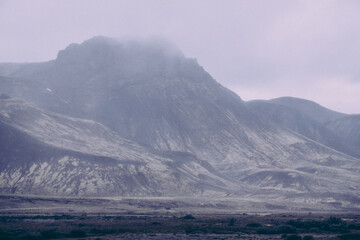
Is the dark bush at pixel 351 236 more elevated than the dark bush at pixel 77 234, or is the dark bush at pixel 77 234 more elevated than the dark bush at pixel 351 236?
the dark bush at pixel 351 236

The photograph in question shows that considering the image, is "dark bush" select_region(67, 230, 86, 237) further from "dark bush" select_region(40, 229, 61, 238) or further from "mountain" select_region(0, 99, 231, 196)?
"mountain" select_region(0, 99, 231, 196)

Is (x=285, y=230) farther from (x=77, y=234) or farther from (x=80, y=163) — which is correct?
(x=80, y=163)

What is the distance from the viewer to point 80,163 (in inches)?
5167

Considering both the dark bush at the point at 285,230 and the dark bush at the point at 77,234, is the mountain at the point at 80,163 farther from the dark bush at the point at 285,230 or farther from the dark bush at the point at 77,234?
the dark bush at the point at 285,230

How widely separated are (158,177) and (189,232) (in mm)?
93075

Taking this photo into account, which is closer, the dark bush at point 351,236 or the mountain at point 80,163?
the dark bush at point 351,236

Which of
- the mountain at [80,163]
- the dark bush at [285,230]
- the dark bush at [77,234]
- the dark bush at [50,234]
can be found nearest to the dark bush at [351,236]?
the dark bush at [285,230]

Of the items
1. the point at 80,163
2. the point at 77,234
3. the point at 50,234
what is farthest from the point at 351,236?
the point at 80,163

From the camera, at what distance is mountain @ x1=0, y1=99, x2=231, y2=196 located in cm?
12088

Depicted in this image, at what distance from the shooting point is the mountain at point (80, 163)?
121m

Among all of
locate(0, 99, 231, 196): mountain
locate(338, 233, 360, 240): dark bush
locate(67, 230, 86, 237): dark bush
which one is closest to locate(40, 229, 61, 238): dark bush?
locate(67, 230, 86, 237): dark bush

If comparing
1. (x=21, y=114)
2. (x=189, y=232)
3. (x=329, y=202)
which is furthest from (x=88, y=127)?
(x=189, y=232)

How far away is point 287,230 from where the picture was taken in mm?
50594

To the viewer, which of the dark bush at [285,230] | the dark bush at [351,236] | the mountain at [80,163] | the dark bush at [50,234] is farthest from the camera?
the mountain at [80,163]
